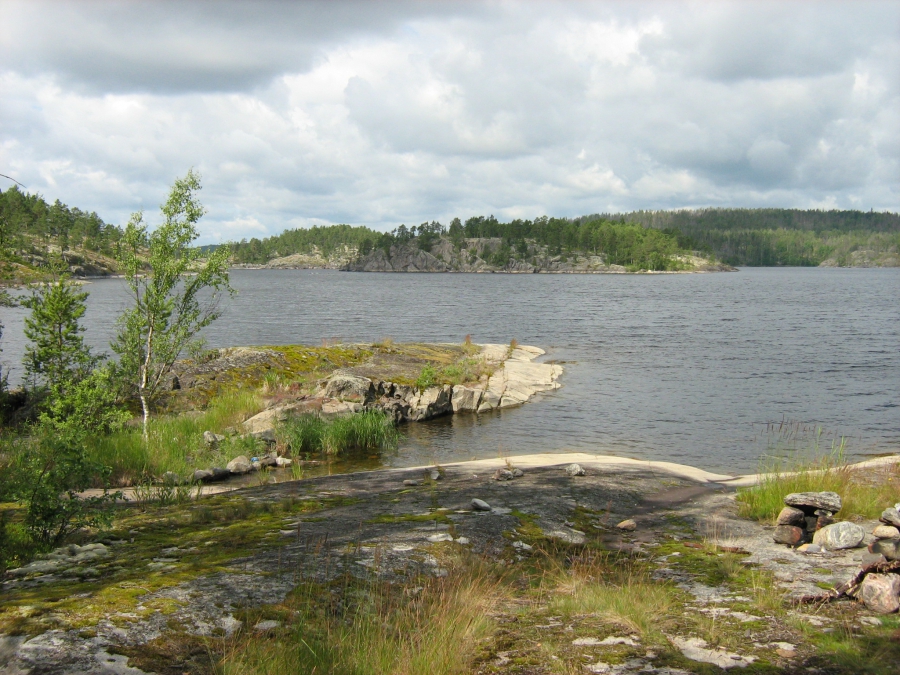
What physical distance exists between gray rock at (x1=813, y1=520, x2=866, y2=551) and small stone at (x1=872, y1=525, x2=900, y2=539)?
19.7 inches

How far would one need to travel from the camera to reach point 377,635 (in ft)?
17.1

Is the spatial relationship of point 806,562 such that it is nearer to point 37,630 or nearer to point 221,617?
point 221,617

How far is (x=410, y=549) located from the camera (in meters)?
8.08

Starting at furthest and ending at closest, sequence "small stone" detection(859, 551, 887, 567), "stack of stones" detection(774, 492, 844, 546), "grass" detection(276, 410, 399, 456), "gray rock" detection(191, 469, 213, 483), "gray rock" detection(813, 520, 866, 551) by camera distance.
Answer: "grass" detection(276, 410, 399, 456)
"gray rock" detection(191, 469, 213, 483)
"stack of stones" detection(774, 492, 844, 546)
"gray rock" detection(813, 520, 866, 551)
"small stone" detection(859, 551, 887, 567)

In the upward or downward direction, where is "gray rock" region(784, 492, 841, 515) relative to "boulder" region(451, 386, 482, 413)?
upward

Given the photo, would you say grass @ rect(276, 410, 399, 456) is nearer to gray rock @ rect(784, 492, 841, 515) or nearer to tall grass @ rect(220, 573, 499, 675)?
tall grass @ rect(220, 573, 499, 675)

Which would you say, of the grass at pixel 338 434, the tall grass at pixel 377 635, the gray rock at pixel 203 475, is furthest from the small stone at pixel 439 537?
the grass at pixel 338 434

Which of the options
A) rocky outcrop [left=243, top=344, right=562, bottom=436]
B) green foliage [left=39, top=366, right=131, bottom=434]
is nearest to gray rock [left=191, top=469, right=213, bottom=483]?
green foliage [left=39, top=366, right=131, bottom=434]

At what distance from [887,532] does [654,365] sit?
3320 centimetres

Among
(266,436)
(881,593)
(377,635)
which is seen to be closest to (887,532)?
(881,593)

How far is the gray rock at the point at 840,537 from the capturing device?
850 centimetres

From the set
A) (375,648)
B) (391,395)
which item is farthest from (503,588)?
(391,395)

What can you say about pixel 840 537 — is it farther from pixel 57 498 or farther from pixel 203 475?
pixel 203 475

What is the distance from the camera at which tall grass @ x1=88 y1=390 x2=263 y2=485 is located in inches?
569
